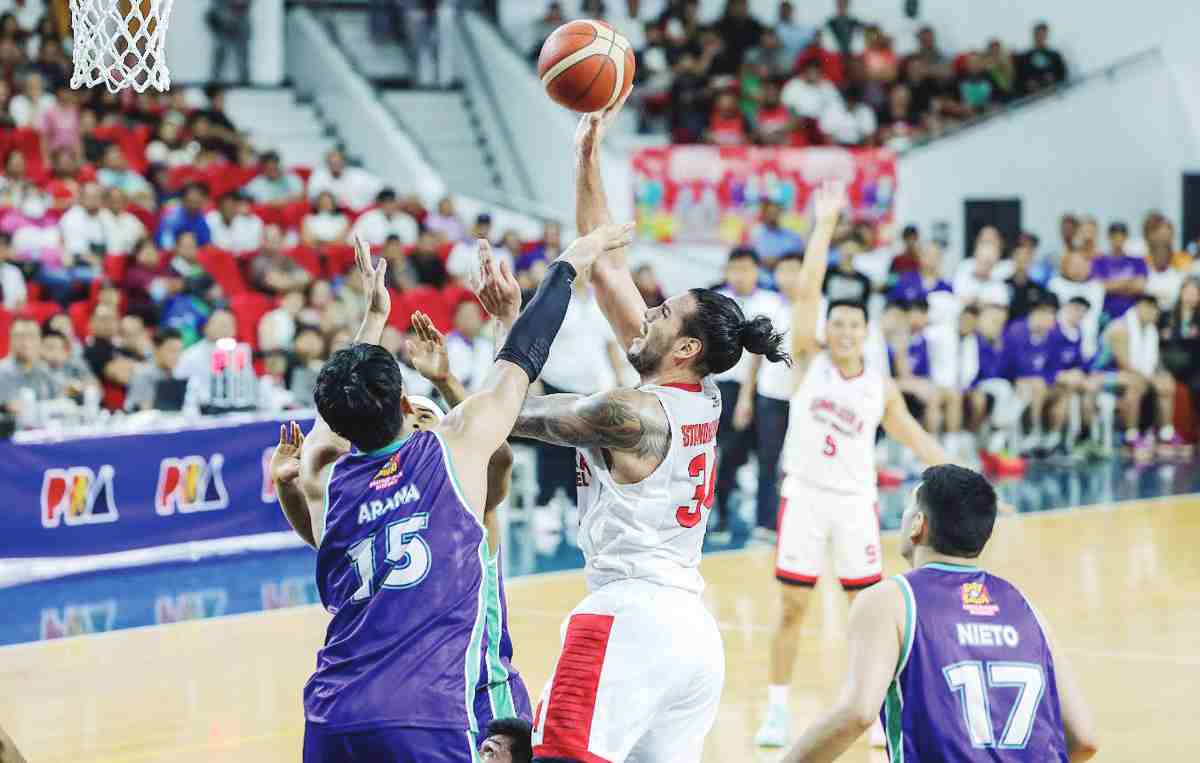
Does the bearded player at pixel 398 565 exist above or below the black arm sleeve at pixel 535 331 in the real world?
below

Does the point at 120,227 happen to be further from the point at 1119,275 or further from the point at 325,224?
the point at 1119,275

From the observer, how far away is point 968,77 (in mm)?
20562

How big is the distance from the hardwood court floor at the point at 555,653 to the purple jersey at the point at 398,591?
2.98 m

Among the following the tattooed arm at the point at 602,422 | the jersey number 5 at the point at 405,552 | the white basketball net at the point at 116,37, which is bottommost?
the jersey number 5 at the point at 405,552

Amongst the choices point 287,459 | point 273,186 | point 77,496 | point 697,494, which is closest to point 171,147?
point 273,186

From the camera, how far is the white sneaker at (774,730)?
6.77 metres

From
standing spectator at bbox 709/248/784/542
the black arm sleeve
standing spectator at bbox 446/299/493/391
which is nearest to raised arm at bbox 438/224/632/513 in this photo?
the black arm sleeve

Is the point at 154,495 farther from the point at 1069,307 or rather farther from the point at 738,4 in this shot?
the point at 738,4

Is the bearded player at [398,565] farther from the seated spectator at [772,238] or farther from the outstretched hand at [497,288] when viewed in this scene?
the seated spectator at [772,238]

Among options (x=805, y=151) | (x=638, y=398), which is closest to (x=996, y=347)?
(x=805, y=151)

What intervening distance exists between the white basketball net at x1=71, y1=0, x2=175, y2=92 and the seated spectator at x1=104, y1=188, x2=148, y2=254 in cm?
742

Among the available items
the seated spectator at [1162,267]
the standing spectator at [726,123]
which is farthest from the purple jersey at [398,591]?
the standing spectator at [726,123]

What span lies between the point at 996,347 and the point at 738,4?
303 inches

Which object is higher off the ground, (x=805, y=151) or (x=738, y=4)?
(x=738, y=4)
